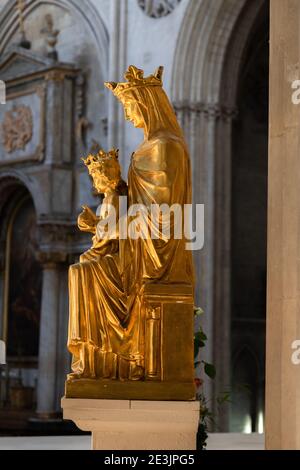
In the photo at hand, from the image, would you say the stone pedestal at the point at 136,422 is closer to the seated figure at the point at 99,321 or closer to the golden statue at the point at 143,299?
Answer: the golden statue at the point at 143,299

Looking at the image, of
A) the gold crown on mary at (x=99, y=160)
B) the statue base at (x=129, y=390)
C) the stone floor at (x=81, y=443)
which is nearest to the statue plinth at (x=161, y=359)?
the statue base at (x=129, y=390)

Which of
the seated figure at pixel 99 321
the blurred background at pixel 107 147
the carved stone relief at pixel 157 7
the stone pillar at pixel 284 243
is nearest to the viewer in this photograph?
the stone pillar at pixel 284 243

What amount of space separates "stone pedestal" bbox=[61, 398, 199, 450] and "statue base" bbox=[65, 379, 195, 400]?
0.12 ft

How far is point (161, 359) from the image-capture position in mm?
5859

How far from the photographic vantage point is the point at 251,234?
16406 mm

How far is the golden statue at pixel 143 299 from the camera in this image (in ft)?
19.2

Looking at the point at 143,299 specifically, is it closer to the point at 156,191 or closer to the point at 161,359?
the point at 161,359

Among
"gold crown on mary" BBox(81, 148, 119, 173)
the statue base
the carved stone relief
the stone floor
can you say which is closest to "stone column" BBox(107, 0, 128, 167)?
the carved stone relief

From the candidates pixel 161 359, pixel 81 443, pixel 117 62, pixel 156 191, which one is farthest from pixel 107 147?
pixel 161 359

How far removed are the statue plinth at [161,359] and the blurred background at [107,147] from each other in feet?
25.4

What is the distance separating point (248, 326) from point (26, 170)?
4.46 metres

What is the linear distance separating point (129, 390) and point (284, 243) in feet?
4.09

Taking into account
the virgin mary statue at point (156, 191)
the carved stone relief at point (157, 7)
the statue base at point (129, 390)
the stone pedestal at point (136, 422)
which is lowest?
the stone pedestal at point (136, 422)
